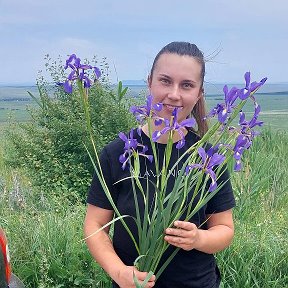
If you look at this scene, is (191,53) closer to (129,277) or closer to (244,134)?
(244,134)

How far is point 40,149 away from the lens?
19.9 ft

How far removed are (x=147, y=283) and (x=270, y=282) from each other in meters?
1.92

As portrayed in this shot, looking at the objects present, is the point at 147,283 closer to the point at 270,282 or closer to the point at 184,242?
the point at 184,242

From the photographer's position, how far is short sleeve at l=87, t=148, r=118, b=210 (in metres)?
2.06

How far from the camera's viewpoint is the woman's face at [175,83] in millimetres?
1979

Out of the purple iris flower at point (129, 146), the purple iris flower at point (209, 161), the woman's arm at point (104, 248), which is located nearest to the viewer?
the purple iris flower at point (209, 161)

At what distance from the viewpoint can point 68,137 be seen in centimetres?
587

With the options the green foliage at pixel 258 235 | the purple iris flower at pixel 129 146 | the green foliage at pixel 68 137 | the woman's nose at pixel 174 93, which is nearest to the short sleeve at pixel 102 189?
the purple iris flower at pixel 129 146

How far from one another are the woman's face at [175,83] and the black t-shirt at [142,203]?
0.15 metres

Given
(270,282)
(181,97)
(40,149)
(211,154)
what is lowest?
(270,282)

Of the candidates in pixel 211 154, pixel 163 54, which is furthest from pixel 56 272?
pixel 211 154

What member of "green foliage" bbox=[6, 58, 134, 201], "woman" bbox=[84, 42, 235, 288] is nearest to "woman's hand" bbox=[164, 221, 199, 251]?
"woman" bbox=[84, 42, 235, 288]

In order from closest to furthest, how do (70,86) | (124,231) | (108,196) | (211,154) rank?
(211,154)
(70,86)
(108,196)
(124,231)

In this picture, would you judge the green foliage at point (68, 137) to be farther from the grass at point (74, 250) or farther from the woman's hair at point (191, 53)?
the woman's hair at point (191, 53)
